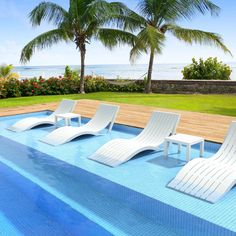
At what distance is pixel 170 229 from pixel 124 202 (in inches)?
34.3

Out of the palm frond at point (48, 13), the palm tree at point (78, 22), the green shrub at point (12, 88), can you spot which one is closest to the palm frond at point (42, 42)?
the palm tree at point (78, 22)

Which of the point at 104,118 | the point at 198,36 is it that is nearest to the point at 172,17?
the point at 198,36

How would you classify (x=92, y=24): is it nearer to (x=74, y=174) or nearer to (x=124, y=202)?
(x=74, y=174)

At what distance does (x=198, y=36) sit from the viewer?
52.1 feet

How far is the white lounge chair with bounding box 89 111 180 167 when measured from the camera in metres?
5.69

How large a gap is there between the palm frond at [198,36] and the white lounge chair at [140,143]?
1051cm

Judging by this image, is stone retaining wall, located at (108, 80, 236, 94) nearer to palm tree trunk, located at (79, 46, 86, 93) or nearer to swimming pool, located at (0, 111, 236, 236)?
palm tree trunk, located at (79, 46, 86, 93)

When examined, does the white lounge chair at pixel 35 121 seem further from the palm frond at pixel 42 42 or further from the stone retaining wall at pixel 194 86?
the stone retaining wall at pixel 194 86

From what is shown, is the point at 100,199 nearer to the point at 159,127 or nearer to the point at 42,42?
the point at 159,127

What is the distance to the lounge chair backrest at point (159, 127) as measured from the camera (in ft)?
21.2

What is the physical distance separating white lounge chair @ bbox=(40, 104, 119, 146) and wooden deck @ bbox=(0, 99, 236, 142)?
706mm

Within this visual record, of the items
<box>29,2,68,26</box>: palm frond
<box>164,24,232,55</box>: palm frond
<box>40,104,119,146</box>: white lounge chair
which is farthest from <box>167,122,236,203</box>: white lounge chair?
<box>29,2,68,26</box>: palm frond

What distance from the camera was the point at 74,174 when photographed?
5.27 metres

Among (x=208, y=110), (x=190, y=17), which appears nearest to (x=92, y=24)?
(x=190, y=17)
